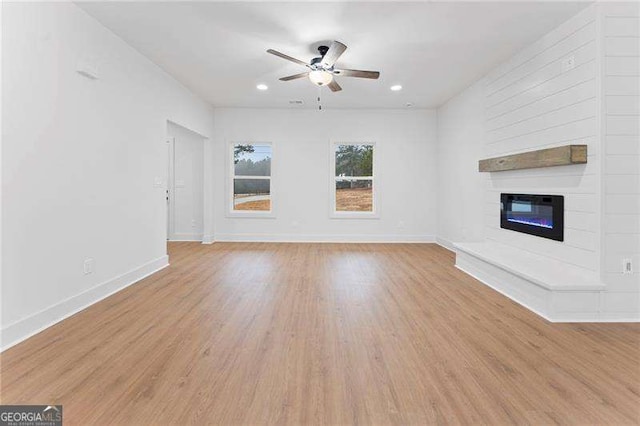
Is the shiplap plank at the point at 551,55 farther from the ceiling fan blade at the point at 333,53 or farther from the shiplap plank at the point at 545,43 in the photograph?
the ceiling fan blade at the point at 333,53

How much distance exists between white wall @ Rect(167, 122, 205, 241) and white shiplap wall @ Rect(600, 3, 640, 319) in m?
6.52

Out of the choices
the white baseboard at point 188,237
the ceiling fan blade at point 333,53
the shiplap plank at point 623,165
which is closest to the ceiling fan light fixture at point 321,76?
the ceiling fan blade at point 333,53

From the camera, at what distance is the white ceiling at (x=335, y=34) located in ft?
9.82

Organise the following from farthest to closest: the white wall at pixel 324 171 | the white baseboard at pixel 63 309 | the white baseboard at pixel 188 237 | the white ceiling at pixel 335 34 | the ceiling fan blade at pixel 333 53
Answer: the white baseboard at pixel 188 237
the white wall at pixel 324 171
the ceiling fan blade at pixel 333 53
the white ceiling at pixel 335 34
the white baseboard at pixel 63 309

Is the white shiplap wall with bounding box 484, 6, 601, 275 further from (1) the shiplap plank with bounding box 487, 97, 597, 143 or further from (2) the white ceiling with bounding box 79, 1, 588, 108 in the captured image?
(2) the white ceiling with bounding box 79, 1, 588, 108

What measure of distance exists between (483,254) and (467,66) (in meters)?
2.55

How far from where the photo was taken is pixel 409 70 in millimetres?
4590

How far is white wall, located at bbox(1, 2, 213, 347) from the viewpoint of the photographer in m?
2.33

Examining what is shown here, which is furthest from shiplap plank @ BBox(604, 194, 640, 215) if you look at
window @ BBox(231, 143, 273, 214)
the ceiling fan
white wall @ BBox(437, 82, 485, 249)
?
window @ BBox(231, 143, 273, 214)

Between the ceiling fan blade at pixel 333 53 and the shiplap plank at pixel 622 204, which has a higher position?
the ceiling fan blade at pixel 333 53

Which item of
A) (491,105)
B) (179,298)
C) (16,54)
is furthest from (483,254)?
(16,54)

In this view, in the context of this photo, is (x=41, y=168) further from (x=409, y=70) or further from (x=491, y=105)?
(x=491, y=105)

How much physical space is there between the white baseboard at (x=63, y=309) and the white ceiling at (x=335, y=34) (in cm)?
264

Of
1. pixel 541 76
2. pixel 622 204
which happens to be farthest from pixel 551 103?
pixel 622 204
